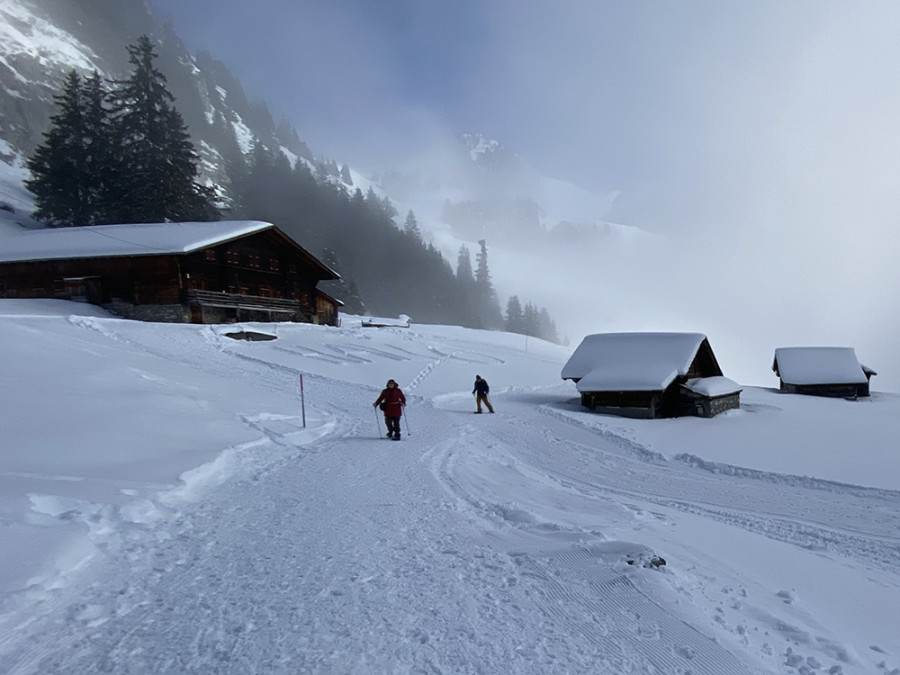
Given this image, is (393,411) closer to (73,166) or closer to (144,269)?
(144,269)

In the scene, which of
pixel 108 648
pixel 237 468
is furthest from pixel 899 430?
pixel 108 648

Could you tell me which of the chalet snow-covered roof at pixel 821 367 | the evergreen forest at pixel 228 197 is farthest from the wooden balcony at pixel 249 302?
the chalet snow-covered roof at pixel 821 367

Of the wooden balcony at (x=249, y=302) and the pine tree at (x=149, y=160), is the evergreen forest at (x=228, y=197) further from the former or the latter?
the wooden balcony at (x=249, y=302)

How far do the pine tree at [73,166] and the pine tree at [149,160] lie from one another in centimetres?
157

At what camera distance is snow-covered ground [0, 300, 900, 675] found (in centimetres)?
355

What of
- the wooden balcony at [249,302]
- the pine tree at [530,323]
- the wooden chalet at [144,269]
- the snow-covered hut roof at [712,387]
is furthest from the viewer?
the pine tree at [530,323]

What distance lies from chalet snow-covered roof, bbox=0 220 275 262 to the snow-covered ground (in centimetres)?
1743

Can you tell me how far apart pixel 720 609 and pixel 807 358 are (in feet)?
137

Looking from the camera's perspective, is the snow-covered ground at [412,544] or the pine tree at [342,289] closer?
the snow-covered ground at [412,544]

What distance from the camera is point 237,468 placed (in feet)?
29.4

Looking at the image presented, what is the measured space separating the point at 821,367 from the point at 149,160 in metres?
58.3

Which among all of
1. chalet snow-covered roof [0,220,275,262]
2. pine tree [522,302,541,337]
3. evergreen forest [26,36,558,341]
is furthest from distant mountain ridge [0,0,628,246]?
pine tree [522,302,541,337]

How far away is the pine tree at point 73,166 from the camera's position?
39750mm

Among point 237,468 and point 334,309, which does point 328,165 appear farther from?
point 237,468
